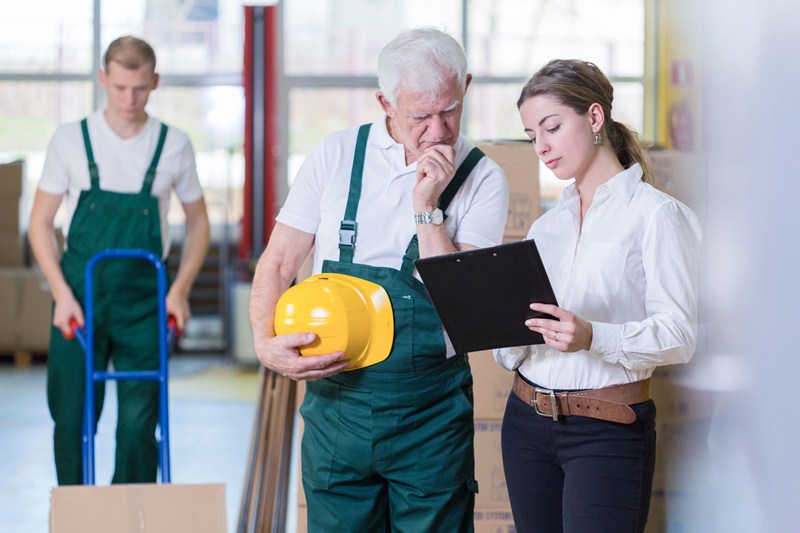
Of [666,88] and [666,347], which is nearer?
[666,347]

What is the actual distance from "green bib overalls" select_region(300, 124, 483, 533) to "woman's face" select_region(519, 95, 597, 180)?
0.18 metres

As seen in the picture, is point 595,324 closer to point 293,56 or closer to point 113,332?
point 113,332

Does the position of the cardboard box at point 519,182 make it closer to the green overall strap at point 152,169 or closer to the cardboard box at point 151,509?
the green overall strap at point 152,169

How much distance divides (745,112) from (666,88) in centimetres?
731

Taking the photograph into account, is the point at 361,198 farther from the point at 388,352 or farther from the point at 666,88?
the point at 666,88

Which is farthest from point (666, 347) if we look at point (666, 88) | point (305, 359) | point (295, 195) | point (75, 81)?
point (75, 81)

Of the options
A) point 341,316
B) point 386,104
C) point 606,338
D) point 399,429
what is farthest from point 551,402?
point 386,104

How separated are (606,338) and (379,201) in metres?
0.55

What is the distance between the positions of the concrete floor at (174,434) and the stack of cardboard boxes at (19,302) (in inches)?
7.3

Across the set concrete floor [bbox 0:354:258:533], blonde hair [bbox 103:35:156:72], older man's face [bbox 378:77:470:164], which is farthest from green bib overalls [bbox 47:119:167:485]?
older man's face [bbox 378:77:470:164]

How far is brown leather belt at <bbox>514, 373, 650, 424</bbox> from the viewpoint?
1.97 m

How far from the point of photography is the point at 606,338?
6.23 feet

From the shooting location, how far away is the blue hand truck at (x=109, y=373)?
11.0ft

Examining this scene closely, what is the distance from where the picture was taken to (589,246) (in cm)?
204
